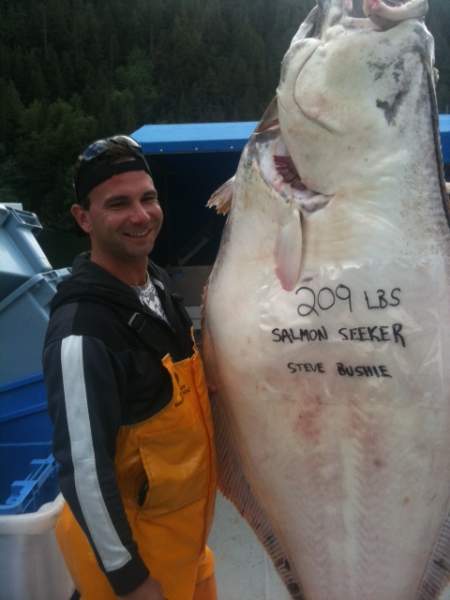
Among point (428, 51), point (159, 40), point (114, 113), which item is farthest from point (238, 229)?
point (159, 40)

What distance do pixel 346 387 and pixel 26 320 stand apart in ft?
8.35

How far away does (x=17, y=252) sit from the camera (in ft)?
12.7

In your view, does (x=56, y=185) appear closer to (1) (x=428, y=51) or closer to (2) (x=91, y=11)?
(2) (x=91, y=11)

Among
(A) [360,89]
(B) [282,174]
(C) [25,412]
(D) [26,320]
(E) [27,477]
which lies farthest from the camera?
(D) [26,320]

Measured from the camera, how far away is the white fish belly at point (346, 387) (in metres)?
1.51

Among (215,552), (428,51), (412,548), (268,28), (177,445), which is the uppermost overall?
(428,51)

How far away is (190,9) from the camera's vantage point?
65.8 metres

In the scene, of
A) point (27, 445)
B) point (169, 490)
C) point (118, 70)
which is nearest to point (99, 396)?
point (169, 490)

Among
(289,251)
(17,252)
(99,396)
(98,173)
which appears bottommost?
(17,252)

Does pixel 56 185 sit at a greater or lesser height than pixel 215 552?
lesser

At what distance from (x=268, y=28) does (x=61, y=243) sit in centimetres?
4250

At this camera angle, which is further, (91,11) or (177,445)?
(91,11)

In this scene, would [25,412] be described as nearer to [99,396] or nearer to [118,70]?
[99,396]

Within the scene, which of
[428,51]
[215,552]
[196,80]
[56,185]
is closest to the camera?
[428,51]
